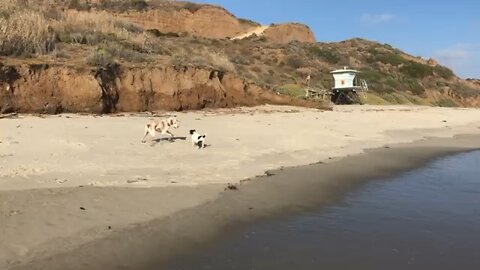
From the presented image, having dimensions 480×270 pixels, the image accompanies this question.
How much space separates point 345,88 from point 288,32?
3966cm

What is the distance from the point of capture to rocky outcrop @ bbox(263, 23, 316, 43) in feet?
222

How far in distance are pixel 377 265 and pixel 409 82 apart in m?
45.8

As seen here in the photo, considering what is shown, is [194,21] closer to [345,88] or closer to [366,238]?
[345,88]

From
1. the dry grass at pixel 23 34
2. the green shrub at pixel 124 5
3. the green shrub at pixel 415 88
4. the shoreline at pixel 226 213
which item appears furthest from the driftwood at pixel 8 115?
the green shrub at pixel 124 5

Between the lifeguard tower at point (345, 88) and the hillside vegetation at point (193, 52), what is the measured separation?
2.37 metres

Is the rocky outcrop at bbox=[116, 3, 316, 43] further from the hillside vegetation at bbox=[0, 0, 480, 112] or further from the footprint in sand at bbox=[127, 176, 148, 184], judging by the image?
the footprint in sand at bbox=[127, 176, 148, 184]

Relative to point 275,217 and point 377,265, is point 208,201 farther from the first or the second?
point 377,265

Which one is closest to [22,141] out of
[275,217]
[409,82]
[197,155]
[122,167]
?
[122,167]

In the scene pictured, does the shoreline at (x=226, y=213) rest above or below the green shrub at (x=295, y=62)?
below

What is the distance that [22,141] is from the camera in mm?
10539

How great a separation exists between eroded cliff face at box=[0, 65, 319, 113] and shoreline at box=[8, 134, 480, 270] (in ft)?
26.2

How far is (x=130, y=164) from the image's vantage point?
9594mm

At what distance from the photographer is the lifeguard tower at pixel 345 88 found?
31.4m

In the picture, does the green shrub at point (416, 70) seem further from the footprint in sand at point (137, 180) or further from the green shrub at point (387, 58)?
the footprint in sand at point (137, 180)
